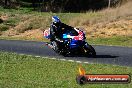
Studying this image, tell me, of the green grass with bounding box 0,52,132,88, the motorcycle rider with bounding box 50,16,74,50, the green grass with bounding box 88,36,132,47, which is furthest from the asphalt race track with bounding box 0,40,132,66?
the green grass with bounding box 88,36,132,47

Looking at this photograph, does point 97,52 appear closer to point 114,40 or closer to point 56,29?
point 56,29

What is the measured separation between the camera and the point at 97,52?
69.5ft

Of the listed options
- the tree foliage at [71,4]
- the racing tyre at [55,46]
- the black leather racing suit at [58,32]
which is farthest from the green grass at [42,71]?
the tree foliage at [71,4]

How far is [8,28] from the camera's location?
1583 inches

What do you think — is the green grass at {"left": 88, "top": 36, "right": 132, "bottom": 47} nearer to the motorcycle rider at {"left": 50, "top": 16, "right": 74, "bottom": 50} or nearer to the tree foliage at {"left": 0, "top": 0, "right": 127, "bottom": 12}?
the motorcycle rider at {"left": 50, "top": 16, "right": 74, "bottom": 50}

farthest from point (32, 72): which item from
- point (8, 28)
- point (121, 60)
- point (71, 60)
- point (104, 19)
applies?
point (8, 28)

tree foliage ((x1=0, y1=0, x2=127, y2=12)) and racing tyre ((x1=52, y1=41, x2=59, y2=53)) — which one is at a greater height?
racing tyre ((x1=52, y1=41, x2=59, y2=53))

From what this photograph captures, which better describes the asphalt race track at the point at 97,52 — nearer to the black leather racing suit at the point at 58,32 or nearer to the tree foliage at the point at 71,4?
the black leather racing suit at the point at 58,32

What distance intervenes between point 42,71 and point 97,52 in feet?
23.0

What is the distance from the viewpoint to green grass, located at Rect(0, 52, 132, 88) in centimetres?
1177

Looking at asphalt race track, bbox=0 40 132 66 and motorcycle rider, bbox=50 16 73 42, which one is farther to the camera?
motorcycle rider, bbox=50 16 73 42

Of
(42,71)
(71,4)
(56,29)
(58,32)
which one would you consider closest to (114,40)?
(58,32)

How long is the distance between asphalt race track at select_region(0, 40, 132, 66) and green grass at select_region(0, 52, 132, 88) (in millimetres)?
1516

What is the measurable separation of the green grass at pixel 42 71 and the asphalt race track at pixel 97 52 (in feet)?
4.98
